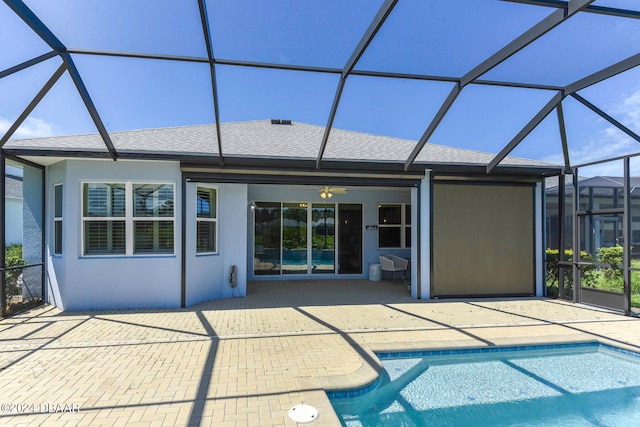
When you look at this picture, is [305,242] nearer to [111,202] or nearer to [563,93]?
[111,202]

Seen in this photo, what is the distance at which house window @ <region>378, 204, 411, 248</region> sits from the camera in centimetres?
1227

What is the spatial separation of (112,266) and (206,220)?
2.24 meters

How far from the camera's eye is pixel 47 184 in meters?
8.14

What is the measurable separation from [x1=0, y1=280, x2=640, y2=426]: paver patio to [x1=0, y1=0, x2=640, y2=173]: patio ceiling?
3.52 m

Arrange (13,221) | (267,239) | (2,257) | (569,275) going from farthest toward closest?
(13,221)
(267,239)
(569,275)
(2,257)

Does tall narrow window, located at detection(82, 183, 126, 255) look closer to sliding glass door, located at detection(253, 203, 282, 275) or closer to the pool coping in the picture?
sliding glass door, located at detection(253, 203, 282, 275)

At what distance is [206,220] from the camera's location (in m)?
8.51

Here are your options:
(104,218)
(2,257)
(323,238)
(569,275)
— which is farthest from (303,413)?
(569,275)

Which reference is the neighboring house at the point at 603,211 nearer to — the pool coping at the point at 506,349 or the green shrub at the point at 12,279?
the pool coping at the point at 506,349

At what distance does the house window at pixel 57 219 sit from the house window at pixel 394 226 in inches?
365

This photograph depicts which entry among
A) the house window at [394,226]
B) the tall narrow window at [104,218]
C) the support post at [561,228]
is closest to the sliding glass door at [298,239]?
the house window at [394,226]

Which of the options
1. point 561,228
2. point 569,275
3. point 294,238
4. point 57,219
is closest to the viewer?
point 57,219

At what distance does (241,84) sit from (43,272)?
663 centimetres

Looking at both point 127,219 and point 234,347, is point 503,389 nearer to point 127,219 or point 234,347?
point 234,347
